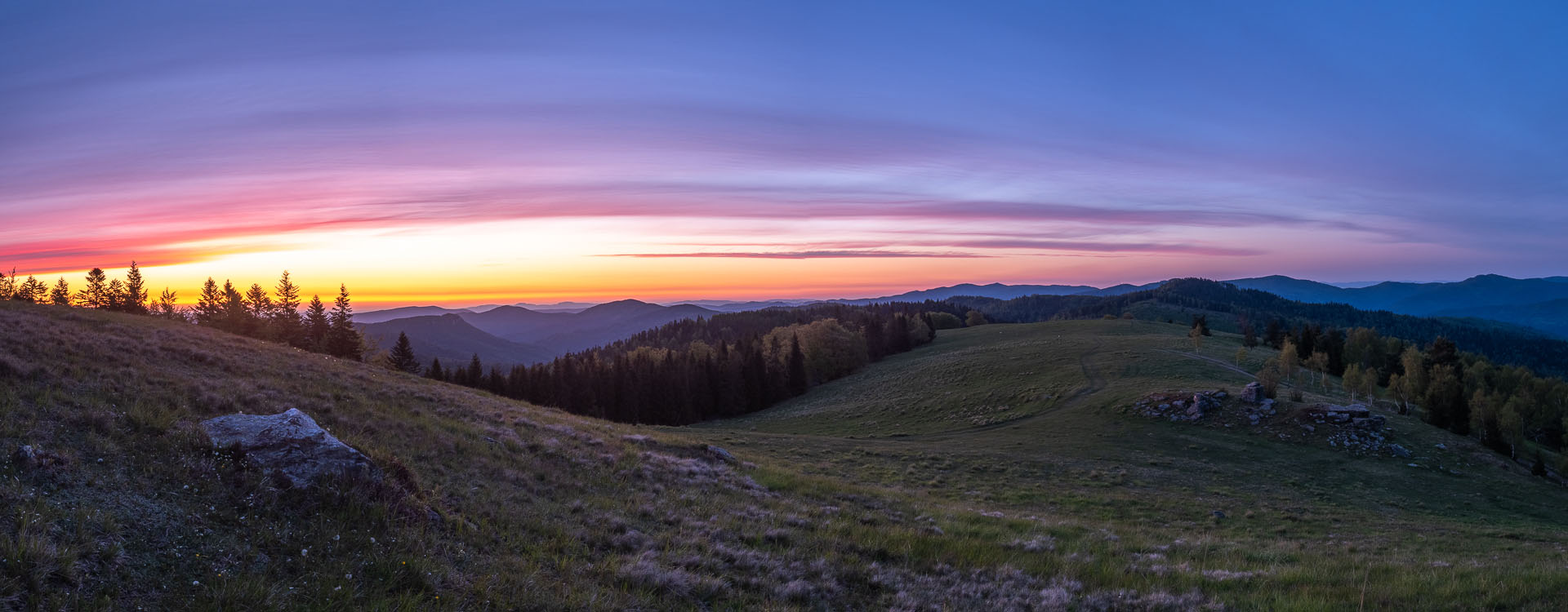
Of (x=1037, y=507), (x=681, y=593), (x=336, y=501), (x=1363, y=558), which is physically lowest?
(x=1037, y=507)

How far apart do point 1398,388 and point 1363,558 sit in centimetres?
6979

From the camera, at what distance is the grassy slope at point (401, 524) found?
631cm

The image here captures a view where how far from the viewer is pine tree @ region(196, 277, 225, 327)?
56519mm

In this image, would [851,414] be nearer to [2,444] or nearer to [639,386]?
[639,386]

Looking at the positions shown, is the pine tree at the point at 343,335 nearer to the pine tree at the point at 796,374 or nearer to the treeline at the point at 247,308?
the treeline at the point at 247,308

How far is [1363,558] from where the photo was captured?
42.3ft

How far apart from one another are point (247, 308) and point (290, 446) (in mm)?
70340

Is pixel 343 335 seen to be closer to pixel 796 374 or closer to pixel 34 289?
pixel 34 289

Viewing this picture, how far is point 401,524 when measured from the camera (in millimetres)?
8367

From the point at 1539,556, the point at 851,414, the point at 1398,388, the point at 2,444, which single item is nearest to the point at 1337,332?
the point at 1398,388

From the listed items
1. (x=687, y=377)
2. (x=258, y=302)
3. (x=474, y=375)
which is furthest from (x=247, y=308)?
(x=687, y=377)

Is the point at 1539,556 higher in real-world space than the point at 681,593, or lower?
lower

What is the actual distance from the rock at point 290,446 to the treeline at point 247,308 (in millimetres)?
53229

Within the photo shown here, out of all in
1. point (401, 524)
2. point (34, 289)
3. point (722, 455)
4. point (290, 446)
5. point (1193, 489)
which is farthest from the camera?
point (34, 289)
